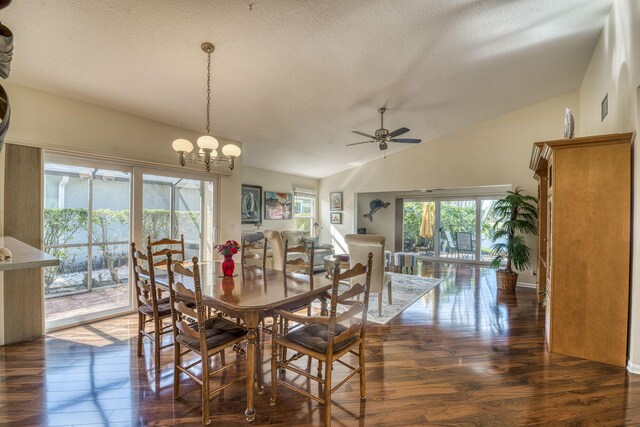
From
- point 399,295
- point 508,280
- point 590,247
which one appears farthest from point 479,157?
point 590,247

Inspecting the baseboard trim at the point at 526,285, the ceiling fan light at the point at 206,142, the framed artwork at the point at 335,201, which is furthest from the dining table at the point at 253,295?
the framed artwork at the point at 335,201

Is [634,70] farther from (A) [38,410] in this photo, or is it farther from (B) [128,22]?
(A) [38,410]

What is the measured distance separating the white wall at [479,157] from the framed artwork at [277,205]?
1946mm

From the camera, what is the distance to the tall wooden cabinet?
8.39 feet

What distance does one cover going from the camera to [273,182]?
24.3 feet

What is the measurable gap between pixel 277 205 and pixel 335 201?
1.86m

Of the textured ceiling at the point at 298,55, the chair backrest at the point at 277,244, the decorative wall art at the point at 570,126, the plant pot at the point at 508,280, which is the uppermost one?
the textured ceiling at the point at 298,55

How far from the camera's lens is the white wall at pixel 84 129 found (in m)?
2.97

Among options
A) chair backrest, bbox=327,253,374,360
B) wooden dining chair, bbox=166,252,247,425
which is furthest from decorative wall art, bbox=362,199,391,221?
wooden dining chair, bbox=166,252,247,425

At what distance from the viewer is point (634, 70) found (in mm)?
2541

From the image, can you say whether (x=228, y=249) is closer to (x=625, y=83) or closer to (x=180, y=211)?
(x=180, y=211)

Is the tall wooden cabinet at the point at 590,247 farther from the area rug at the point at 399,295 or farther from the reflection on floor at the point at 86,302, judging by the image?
the reflection on floor at the point at 86,302

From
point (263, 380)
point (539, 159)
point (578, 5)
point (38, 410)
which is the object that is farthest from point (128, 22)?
point (539, 159)

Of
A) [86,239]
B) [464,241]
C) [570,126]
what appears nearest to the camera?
[570,126]
